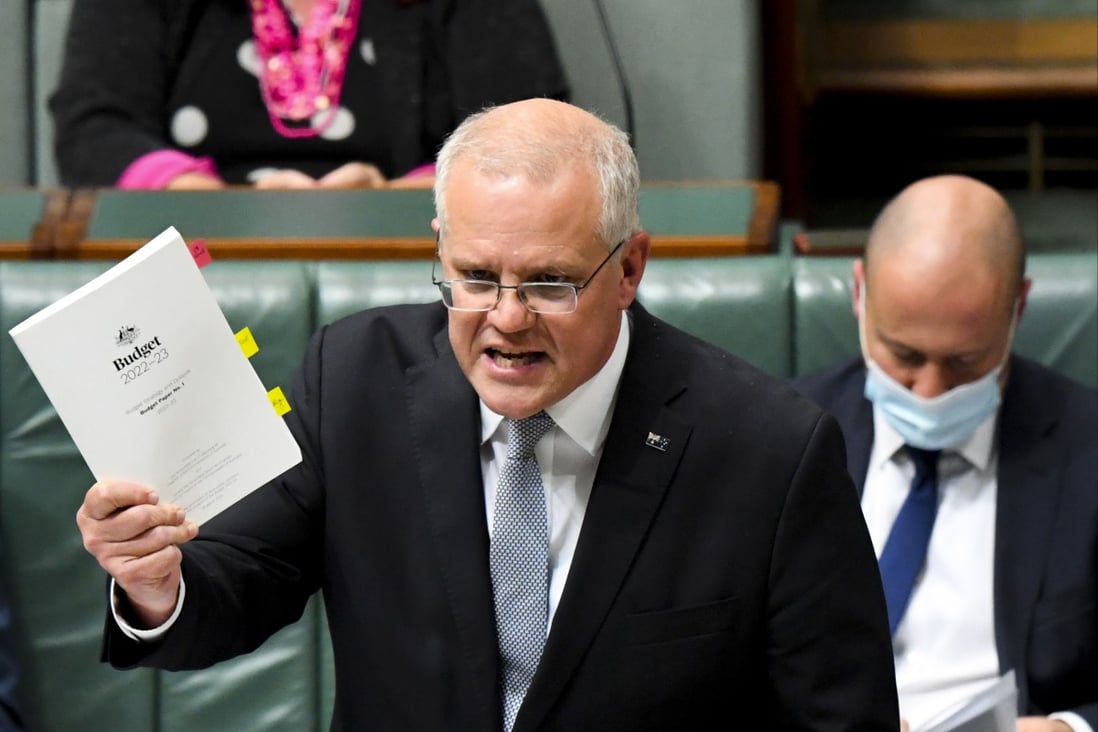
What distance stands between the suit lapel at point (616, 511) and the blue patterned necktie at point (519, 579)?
1.4 inches

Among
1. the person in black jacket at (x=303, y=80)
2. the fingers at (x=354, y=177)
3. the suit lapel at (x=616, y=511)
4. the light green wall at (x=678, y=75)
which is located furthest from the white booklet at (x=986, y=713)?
the light green wall at (x=678, y=75)

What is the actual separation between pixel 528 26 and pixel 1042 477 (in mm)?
1320

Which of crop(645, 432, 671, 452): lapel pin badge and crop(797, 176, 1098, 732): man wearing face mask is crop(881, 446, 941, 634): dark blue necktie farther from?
crop(645, 432, 671, 452): lapel pin badge

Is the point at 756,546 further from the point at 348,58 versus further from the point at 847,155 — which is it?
the point at 847,155

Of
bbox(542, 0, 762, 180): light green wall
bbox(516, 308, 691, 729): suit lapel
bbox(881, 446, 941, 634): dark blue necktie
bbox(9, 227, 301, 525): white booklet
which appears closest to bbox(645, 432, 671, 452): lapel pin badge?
bbox(516, 308, 691, 729): suit lapel

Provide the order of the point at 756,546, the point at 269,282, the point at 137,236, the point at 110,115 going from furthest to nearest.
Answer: the point at 110,115 < the point at 137,236 < the point at 269,282 < the point at 756,546

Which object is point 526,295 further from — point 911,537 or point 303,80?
point 303,80

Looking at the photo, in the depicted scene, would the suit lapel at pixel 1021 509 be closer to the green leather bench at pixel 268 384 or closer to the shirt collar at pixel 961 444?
the shirt collar at pixel 961 444

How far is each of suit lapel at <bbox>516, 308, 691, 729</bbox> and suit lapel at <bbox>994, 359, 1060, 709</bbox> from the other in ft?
2.09

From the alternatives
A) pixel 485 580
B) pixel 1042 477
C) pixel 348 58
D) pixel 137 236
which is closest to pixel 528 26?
pixel 348 58

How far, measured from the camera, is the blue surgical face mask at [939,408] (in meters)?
2.04

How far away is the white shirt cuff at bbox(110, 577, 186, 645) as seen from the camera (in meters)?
1.45

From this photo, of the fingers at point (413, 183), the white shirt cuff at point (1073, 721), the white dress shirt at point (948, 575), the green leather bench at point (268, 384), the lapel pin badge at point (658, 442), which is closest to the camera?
the lapel pin badge at point (658, 442)

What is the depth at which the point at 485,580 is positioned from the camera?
5.10 ft
